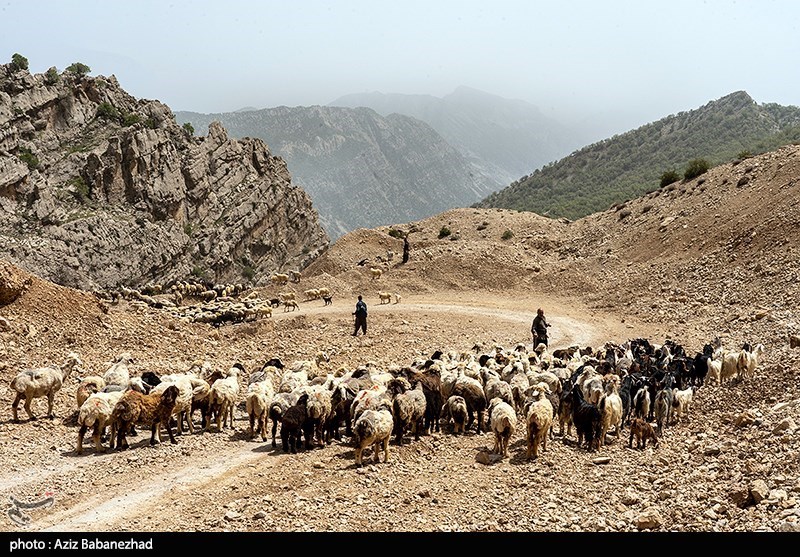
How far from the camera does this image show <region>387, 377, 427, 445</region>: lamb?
10.5 metres

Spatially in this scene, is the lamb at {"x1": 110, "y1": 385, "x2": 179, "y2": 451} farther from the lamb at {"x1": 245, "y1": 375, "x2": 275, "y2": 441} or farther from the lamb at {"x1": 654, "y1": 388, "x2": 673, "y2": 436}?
the lamb at {"x1": 654, "y1": 388, "x2": 673, "y2": 436}

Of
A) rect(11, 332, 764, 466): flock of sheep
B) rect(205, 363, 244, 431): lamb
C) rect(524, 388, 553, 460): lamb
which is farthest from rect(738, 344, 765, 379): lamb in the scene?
rect(205, 363, 244, 431): lamb

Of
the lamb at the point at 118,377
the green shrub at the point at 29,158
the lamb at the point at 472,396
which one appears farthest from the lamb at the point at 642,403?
the green shrub at the point at 29,158

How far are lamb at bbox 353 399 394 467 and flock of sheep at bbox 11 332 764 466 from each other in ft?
0.05

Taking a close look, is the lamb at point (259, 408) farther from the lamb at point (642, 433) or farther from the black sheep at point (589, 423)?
the lamb at point (642, 433)

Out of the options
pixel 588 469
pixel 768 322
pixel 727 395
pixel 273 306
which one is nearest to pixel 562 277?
pixel 768 322

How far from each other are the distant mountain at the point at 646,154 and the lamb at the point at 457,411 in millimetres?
54347

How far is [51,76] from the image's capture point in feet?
184

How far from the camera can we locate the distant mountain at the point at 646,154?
68.3 meters

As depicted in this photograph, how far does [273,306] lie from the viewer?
32.4 meters

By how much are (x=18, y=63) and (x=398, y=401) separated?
205 feet
